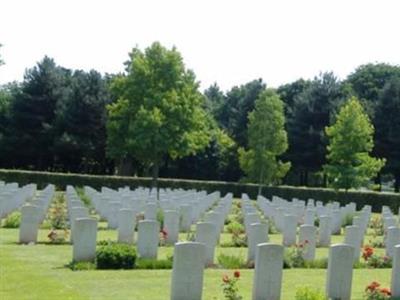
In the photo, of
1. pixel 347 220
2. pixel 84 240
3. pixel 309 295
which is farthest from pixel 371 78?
pixel 309 295

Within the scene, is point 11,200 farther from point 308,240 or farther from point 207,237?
point 308,240

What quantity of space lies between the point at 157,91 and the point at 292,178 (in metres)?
23.3

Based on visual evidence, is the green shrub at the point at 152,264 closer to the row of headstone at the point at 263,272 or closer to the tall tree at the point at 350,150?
the row of headstone at the point at 263,272

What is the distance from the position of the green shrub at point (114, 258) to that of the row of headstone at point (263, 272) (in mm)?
3538

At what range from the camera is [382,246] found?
2367 cm

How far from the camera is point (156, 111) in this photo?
182 ft

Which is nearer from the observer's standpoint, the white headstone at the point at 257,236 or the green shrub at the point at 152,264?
the green shrub at the point at 152,264

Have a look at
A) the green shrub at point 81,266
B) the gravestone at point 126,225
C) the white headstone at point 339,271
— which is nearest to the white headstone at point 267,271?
the white headstone at point 339,271

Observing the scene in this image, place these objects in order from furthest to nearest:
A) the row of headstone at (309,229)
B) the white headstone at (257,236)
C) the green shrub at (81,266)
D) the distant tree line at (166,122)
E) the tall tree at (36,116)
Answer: the tall tree at (36,116)
the distant tree line at (166,122)
the row of headstone at (309,229)
the white headstone at (257,236)
the green shrub at (81,266)

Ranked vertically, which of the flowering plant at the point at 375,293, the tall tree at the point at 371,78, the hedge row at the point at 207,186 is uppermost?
the tall tree at the point at 371,78

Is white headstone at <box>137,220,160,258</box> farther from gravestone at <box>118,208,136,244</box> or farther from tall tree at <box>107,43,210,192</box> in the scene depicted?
tall tree at <box>107,43,210,192</box>

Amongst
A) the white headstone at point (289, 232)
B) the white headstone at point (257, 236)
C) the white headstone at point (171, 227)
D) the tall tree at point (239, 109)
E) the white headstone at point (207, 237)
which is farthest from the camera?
the tall tree at point (239, 109)

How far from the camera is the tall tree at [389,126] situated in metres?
64.1

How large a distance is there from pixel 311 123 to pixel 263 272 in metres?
57.0
